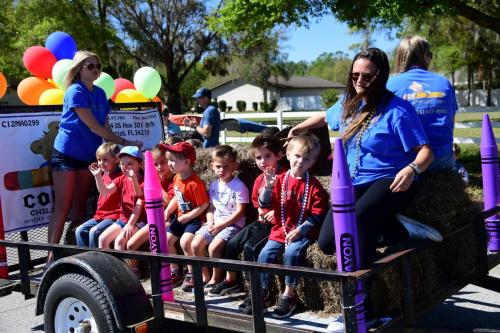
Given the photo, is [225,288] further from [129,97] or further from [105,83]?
[129,97]

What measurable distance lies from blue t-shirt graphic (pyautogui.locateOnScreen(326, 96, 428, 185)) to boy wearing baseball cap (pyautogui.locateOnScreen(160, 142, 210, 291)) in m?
1.55

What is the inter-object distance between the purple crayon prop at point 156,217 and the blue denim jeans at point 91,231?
1.48m

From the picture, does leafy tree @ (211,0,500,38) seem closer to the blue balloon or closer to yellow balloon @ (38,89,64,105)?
the blue balloon

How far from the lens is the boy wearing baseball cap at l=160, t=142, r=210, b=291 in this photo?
15.0 feet

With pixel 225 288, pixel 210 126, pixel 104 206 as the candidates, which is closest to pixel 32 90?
pixel 210 126

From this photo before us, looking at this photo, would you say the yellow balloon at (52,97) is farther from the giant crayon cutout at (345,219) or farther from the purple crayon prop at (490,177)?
the giant crayon cutout at (345,219)

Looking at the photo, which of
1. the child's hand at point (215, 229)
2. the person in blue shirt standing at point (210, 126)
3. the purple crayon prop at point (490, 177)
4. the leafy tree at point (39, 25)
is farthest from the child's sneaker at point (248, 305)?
the leafy tree at point (39, 25)

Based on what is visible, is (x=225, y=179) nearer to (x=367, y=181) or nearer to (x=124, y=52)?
(x=367, y=181)

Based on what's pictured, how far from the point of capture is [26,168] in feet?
17.4

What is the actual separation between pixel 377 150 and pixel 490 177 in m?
1.49

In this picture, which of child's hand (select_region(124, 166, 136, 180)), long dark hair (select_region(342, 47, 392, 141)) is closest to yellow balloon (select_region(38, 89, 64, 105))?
child's hand (select_region(124, 166, 136, 180))

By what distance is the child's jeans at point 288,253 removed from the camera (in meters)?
3.63

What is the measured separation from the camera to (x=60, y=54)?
8719mm

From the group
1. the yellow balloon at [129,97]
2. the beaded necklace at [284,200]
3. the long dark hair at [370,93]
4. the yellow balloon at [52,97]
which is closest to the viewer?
the long dark hair at [370,93]
